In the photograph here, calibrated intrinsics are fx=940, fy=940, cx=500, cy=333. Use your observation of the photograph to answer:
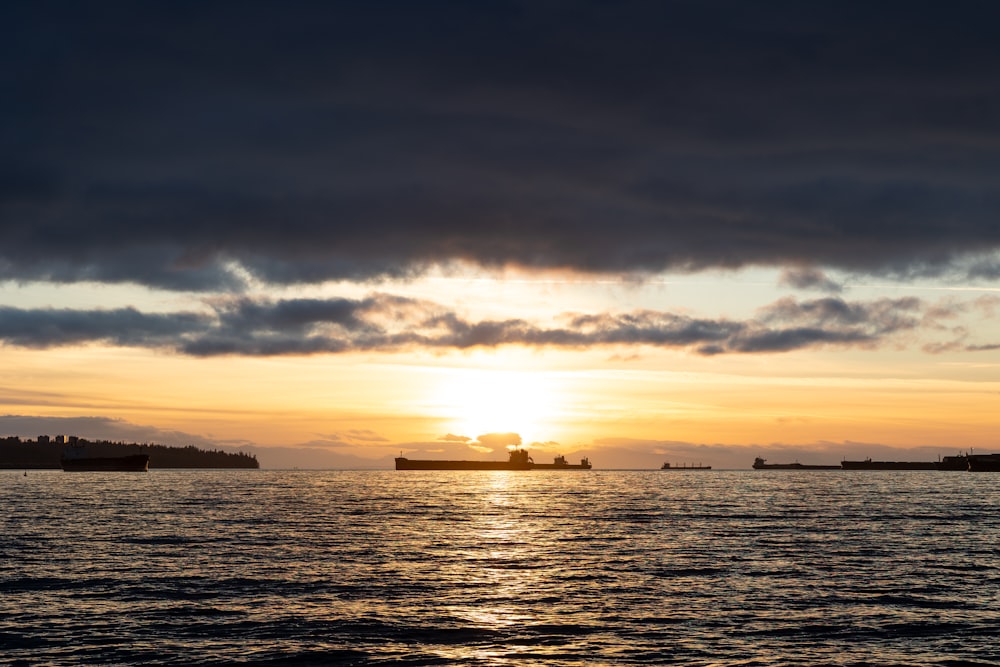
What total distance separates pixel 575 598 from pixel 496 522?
6028 cm

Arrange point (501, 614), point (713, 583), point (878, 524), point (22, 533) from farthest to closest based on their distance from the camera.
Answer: point (878, 524) → point (22, 533) → point (713, 583) → point (501, 614)

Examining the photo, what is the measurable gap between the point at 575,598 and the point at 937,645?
1821cm

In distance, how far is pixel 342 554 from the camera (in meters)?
72.0

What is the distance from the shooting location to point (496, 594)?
52250 millimetres

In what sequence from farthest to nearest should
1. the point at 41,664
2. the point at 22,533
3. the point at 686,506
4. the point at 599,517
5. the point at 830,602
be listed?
1. the point at 686,506
2. the point at 599,517
3. the point at 22,533
4. the point at 830,602
5. the point at 41,664

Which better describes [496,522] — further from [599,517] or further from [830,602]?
[830,602]

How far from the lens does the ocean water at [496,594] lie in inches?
1487

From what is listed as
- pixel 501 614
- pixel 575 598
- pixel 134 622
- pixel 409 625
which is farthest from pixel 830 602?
pixel 134 622

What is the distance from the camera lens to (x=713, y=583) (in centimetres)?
5641

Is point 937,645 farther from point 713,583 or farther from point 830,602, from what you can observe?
point 713,583

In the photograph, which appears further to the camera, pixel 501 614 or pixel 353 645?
pixel 501 614

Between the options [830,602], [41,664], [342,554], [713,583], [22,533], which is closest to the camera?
[41,664]

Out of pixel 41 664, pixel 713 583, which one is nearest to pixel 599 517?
pixel 713 583

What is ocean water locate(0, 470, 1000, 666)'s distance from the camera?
3778cm
